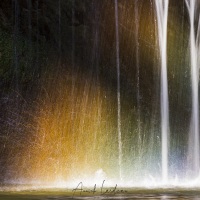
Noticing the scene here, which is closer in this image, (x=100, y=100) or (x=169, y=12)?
(x=100, y=100)

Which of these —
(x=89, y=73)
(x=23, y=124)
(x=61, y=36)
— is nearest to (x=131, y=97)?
(x=89, y=73)

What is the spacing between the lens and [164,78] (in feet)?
48.2

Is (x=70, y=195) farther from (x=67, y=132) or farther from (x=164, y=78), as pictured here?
(x=164, y=78)

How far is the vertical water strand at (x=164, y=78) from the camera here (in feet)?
46.9

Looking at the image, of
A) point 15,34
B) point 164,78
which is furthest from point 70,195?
point 164,78

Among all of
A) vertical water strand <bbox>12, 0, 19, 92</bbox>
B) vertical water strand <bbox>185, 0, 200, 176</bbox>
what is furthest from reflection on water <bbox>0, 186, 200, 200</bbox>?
vertical water strand <bbox>185, 0, 200, 176</bbox>

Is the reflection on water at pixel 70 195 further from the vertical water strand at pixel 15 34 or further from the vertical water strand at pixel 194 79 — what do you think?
the vertical water strand at pixel 194 79

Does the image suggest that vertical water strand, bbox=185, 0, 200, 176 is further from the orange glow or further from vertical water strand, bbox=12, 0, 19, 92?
vertical water strand, bbox=12, 0, 19, 92

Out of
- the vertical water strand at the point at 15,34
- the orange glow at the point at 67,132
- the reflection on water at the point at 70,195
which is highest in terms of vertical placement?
the vertical water strand at the point at 15,34

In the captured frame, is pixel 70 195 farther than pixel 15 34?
No

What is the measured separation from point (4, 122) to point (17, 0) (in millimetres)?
2741

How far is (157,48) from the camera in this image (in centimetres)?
1475

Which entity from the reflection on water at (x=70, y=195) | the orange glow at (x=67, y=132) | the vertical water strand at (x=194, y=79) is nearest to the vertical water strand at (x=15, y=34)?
the orange glow at (x=67, y=132)

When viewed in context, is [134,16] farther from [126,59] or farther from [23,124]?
[23,124]
